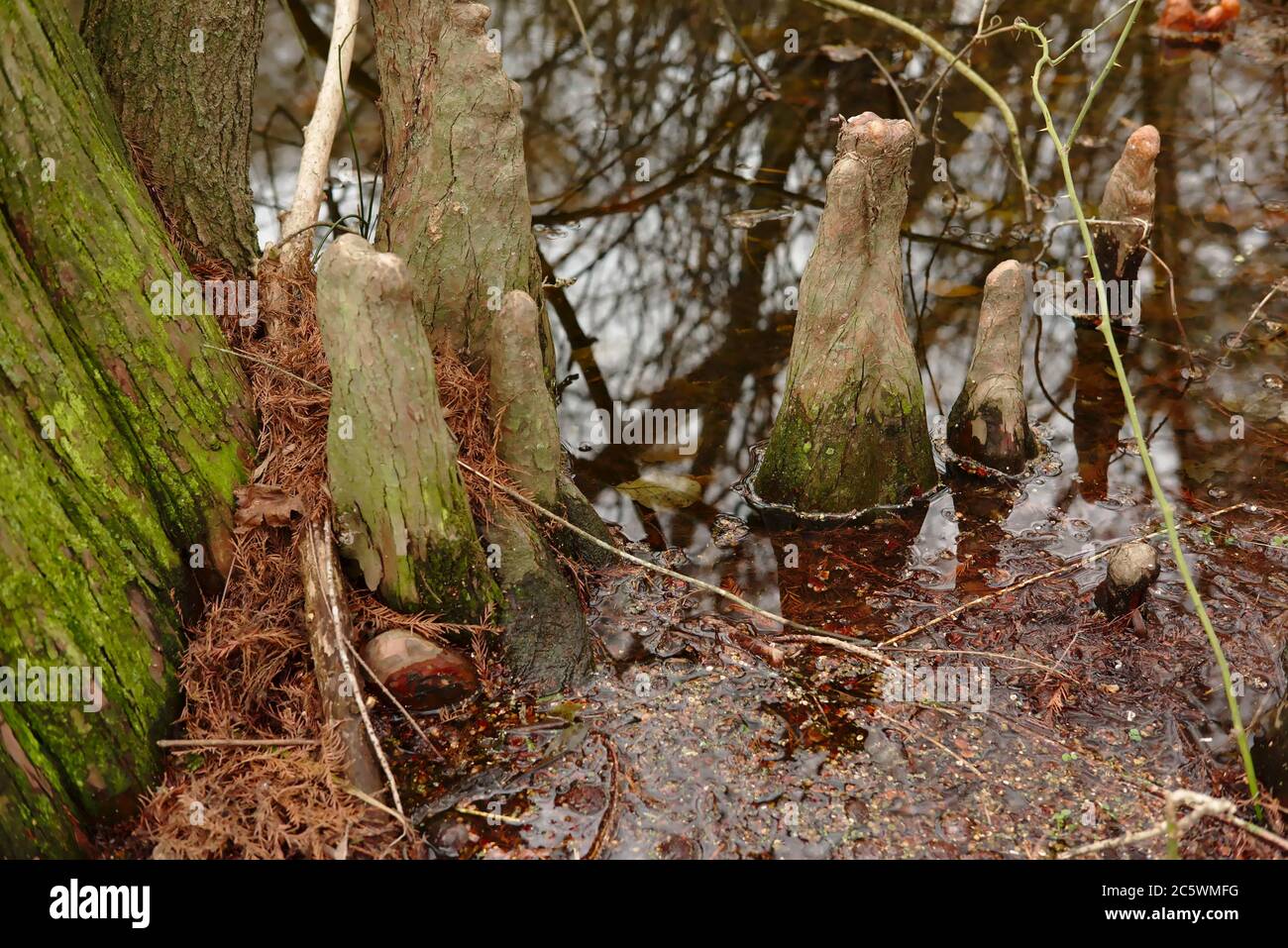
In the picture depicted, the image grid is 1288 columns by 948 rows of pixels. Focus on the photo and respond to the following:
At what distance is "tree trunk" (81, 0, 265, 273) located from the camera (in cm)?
404

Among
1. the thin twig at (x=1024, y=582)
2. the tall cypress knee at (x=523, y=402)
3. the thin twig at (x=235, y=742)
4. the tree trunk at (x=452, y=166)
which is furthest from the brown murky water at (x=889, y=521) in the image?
the tree trunk at (x=452, y=166)

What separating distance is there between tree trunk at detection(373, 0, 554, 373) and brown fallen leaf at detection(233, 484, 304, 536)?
89 cm

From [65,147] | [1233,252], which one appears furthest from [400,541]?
[1233,252]

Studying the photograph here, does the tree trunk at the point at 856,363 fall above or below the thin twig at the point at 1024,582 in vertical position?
above

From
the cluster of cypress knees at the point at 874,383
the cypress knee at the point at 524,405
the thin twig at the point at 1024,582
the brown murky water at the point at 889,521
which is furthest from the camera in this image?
the cluster of cypress knees at the point at 874,383

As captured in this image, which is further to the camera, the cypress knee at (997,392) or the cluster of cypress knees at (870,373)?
the cypress knee at (997,392)

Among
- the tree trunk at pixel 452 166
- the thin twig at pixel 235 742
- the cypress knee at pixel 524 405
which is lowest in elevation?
the thin twig at pixel 235 742

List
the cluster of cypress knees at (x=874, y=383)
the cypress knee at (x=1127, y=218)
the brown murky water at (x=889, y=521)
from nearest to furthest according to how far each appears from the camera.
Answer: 1. the brown murky water at (x=889, y=521)
2. the cluster of cypress knees at (x=874, y=383)
3. the cypress knee at (x=1127, y=218)

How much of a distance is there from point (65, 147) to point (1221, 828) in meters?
4.10

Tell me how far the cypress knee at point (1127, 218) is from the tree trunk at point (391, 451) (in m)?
4.32

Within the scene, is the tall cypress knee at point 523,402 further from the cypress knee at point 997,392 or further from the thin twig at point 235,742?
the cypress knee at point 997,392

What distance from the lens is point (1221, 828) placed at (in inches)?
132

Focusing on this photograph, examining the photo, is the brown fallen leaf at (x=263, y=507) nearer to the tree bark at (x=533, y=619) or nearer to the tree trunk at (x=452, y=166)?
the tree bark at (x=533, y=619)

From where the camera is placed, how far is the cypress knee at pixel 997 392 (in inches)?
199
